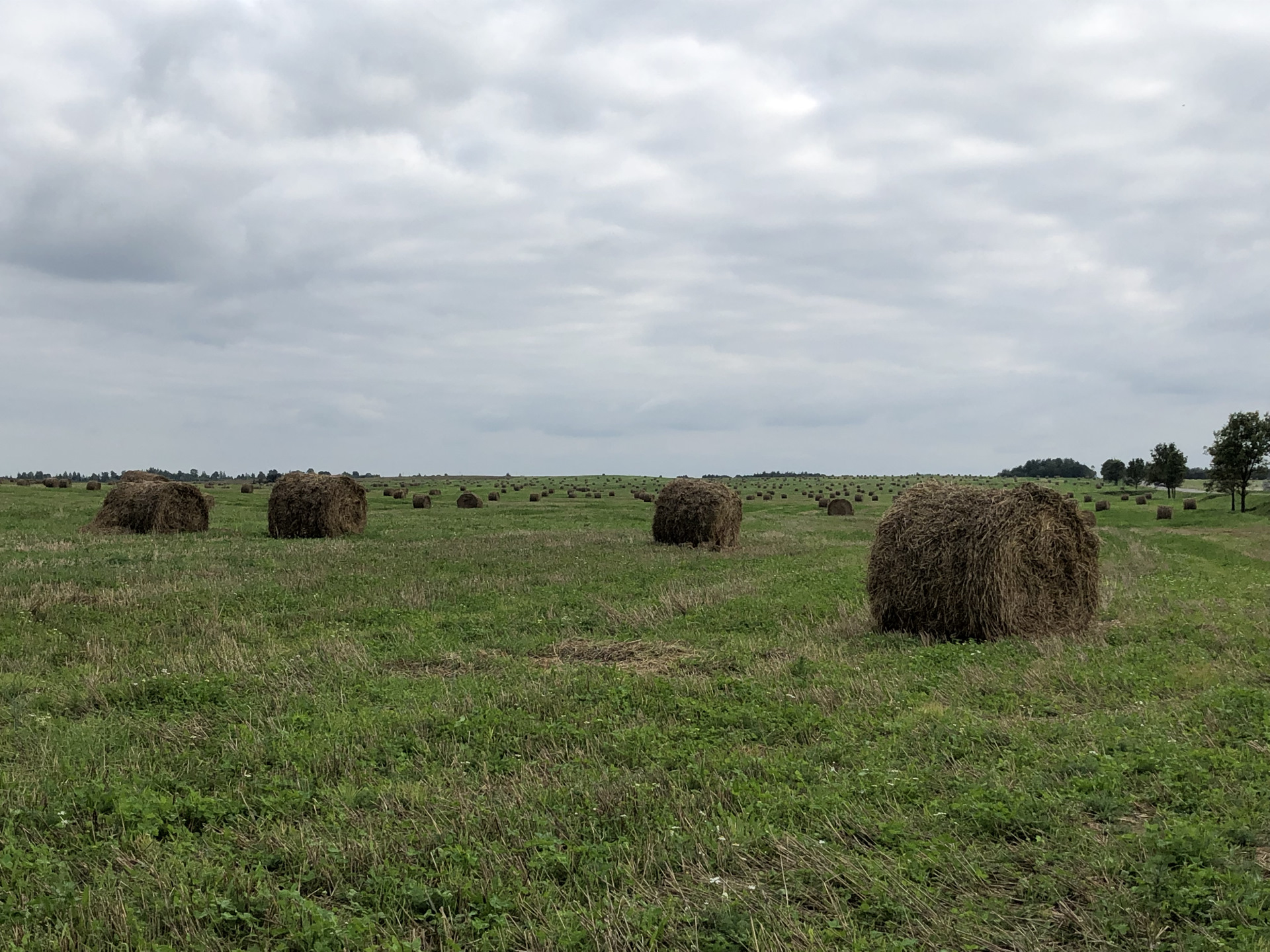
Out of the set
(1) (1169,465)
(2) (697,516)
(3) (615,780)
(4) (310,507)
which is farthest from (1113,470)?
(3) (615,780)

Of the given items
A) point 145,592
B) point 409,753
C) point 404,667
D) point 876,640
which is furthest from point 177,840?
point 145,592

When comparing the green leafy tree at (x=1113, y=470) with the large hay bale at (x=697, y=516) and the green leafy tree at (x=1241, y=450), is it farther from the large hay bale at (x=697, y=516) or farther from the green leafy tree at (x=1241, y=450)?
the large hay bale at (x=697, y=516)

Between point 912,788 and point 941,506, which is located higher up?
point 941,506

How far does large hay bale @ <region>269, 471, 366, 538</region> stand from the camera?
3184cm

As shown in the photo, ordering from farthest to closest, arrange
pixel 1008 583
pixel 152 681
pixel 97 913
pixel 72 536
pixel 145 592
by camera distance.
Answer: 1. pixel 72 536
2. pixel 145 592
3. pixel 1008 583
4. pixel 152 681
5. pixel 97 913

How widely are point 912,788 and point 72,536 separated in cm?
3091

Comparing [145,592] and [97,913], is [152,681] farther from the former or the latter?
[145,592]

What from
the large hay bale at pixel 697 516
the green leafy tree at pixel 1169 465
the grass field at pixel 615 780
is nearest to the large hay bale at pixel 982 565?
the grass field at pixel 615 780

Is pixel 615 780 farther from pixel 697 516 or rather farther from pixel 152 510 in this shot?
pixel 152 510

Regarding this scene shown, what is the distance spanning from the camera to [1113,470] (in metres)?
152

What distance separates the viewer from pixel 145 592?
628 inches

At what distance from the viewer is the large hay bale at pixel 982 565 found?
1409 cm

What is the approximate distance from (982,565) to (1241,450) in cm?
6660

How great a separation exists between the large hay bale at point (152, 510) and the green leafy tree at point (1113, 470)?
162 metres
